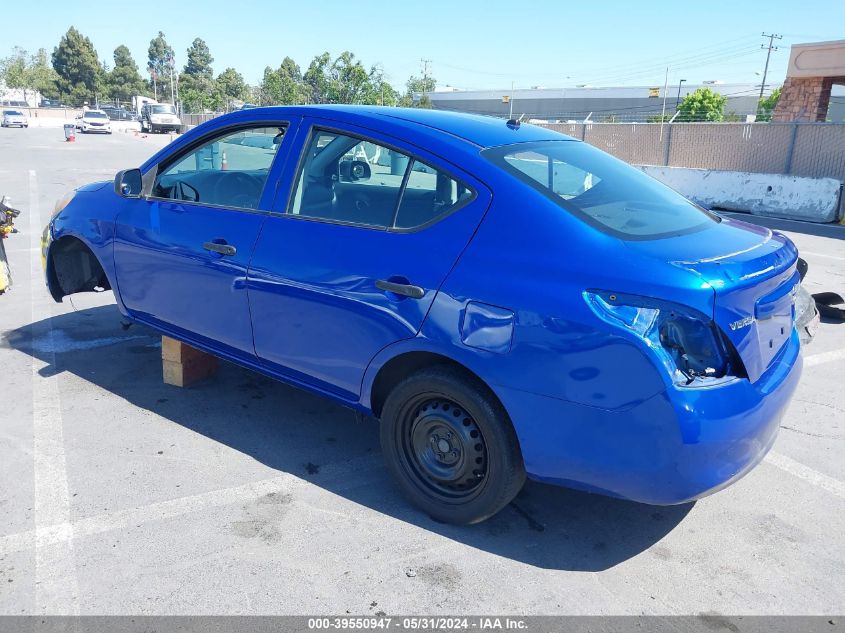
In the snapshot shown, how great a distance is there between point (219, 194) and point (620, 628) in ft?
9.77

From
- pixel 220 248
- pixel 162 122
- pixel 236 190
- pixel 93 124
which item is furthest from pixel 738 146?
pixel 93 124

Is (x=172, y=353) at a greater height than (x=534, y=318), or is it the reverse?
(x=534, y=318)

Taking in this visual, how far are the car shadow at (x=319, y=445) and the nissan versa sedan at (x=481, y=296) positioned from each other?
0.90 feet

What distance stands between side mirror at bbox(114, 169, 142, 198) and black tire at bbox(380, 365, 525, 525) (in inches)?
89.3

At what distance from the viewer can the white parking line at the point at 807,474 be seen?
3.55 metres

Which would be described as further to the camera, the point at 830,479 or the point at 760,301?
the point at 830,479

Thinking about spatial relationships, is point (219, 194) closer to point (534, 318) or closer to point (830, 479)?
point (534, 318)

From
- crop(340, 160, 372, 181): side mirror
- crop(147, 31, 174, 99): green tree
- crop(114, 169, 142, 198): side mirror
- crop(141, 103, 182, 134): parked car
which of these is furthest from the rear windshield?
crop(147, 31, 174, 99): green tree

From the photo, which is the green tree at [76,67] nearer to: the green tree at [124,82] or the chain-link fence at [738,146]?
the green tree at [124,82]

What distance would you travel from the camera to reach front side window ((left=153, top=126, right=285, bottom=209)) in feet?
12.2

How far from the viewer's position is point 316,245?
3.28 m

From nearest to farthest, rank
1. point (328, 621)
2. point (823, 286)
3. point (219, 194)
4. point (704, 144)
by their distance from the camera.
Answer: point (328, 621)
point (219, 194)
point (823, 286)
point (704, 144)

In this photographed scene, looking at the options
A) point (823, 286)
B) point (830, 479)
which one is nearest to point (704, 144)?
point (823, 286)

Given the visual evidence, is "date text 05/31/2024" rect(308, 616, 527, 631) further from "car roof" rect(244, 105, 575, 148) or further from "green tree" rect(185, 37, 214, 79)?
"green tree" rect(185, 37, 214, 79)
